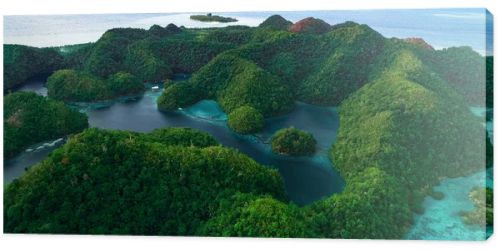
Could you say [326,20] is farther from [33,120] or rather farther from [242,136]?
[33,120]

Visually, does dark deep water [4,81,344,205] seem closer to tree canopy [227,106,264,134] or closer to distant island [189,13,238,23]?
tree canopy [227,106,264,134]

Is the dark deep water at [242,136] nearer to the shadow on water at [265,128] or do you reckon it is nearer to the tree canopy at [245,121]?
the shadow on water at [265,128]

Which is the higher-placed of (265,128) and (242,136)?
(265,128)

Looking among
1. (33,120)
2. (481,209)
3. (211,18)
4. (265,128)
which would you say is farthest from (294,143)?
(33,120)

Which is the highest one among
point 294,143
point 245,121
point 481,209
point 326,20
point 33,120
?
point 326,20

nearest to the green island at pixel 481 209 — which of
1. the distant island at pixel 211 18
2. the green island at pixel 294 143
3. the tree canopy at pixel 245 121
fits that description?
the green island at pixel 294 143

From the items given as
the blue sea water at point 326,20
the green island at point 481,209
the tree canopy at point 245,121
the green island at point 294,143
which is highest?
the blue sea water at point 326,20
